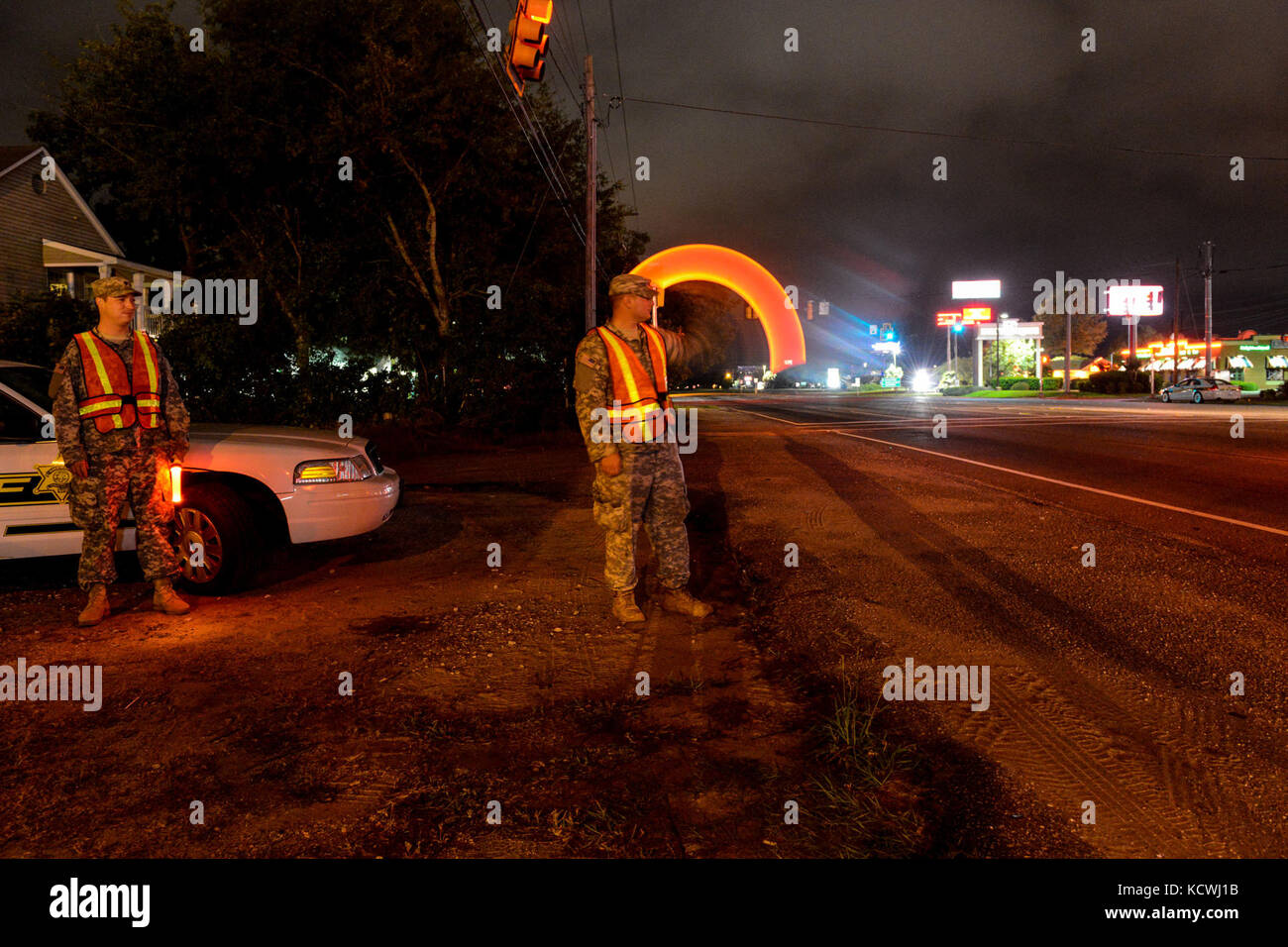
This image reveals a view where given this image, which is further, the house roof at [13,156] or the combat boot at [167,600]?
the house roof at [13,156]

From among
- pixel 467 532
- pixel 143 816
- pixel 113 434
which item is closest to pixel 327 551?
pixel 467 532

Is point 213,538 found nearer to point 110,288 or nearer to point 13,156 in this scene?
point 110,288

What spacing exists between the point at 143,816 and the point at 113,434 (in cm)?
305

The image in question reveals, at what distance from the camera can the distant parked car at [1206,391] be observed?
45.1m

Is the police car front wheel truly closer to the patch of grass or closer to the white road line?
the patch of grass

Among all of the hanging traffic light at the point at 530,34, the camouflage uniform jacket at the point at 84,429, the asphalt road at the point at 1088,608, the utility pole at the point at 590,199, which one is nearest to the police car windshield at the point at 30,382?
the camouflage uniform jacket at the point at 84,429

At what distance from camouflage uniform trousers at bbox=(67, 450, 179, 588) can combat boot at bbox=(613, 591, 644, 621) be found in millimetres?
2855

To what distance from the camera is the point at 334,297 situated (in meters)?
20.3

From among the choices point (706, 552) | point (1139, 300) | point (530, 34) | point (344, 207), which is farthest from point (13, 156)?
point (1139, 300)

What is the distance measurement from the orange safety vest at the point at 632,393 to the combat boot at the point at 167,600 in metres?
3.02

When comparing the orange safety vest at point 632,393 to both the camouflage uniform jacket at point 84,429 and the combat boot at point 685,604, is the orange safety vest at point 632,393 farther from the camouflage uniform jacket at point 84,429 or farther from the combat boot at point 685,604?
the camouflage uniform jacket at point 84,429

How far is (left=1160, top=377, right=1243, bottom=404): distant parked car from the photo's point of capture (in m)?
45.1
